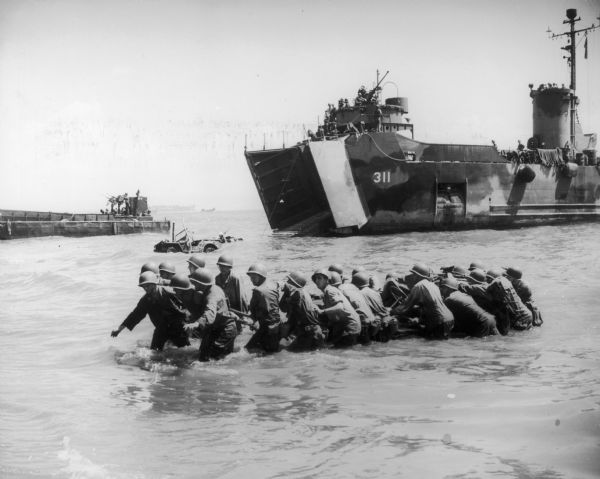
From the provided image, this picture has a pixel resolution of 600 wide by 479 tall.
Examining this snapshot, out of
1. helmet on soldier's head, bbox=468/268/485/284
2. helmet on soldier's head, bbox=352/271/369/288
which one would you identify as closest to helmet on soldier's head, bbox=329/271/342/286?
helmet on soldier's head, bbox=352/271/369/288

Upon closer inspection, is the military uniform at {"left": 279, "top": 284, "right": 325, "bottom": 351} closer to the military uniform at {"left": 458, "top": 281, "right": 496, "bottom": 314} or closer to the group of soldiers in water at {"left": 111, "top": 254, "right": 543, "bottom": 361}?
the group of soldiers in water at {"left": 111, "top": 254, "right": 543, "bottom": 361}

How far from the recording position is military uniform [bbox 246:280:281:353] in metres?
8.50

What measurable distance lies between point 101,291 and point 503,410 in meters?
13.4

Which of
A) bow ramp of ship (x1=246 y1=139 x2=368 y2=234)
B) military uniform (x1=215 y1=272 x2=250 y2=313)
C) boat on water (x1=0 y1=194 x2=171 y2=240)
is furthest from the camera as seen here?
boat on water (x1=0 y1=194 x2=171 y2=240)

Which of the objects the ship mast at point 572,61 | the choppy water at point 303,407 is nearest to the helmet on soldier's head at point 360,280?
the choppy water at point 303,407

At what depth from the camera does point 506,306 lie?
9891 millimetres

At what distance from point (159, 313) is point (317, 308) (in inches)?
89.9

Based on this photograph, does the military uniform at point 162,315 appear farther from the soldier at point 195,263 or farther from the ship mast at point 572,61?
the ship mast at point 572,61

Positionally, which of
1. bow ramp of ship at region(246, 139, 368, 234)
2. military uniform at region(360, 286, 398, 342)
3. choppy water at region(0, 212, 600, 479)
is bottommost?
choppy water at region(0, 212, 600, 479)

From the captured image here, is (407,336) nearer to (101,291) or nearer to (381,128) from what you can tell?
(101,291)

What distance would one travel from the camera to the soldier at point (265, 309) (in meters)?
8.50

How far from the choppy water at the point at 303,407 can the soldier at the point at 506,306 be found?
0.87 feet

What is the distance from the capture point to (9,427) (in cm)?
582

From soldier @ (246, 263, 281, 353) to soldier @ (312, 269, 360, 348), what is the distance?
80 centimetres
